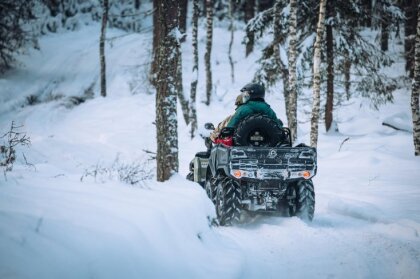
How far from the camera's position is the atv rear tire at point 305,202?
6.28 metres

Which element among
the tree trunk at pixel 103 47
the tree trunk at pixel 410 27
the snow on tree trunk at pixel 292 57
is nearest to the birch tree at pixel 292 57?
the snow on tree trunk at pixel 292 57

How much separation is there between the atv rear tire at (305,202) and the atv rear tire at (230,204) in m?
1.04

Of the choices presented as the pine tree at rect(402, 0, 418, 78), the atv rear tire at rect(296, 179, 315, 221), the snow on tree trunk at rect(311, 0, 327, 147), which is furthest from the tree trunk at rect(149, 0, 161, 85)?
the pine tree at rect(402, 0, 418, 78)

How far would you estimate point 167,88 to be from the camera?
656cm

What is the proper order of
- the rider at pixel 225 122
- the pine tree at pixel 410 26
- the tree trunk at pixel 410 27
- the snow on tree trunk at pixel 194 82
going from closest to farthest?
the rider at pixel 225 122
the pine tree at pixel 410 26
the tree trunk at pixel 410 27
the snow on tree trunk at pixel 194 82

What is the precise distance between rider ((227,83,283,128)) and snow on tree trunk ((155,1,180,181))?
1079mm

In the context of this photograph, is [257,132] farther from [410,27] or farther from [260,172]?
[410,27]

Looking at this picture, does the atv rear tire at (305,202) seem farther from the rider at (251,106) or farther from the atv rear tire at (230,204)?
the rider at (251,106)

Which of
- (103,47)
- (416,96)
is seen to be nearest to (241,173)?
(416,96)

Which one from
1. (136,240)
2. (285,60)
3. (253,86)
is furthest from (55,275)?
(285,60)

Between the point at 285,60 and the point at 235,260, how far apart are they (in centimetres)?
1411

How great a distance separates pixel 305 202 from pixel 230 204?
1.27m

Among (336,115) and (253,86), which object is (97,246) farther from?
(336,115)

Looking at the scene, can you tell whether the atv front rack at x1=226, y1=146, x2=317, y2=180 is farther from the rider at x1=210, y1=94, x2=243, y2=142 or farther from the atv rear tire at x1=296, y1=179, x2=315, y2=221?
the rider at x1=210, y1=94, x2=243, y2=142
